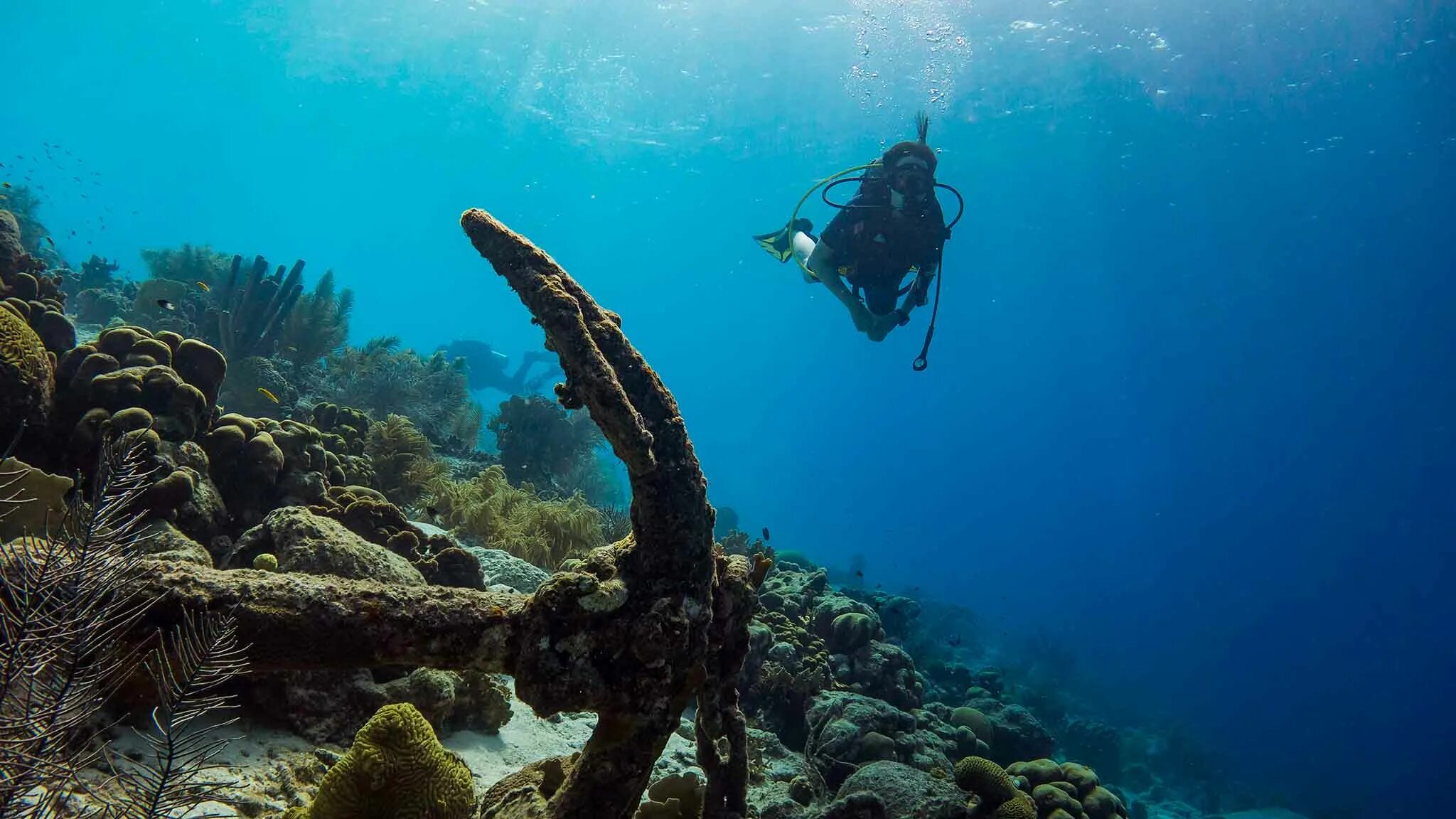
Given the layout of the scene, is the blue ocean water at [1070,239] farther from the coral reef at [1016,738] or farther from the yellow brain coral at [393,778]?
the yellow brain coral at [393,778]

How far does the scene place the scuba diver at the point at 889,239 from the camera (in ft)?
36.4

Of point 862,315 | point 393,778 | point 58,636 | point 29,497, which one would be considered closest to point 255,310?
point 29,497

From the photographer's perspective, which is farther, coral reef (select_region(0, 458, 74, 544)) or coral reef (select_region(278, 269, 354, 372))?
coral reef (select_region(278, 269, 354, 372))

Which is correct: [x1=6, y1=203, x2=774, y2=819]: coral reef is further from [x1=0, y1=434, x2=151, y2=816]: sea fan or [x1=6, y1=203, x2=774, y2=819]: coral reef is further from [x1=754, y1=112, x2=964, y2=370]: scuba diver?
[x1=754, y1=112, x2=964, y2=370]: scuba diver

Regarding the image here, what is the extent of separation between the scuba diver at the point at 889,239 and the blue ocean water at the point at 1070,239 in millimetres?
27109

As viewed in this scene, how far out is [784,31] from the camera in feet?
131

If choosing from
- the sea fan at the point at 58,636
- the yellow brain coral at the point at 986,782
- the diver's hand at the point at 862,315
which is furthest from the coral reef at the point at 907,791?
the diver's hand at the point at 862,315

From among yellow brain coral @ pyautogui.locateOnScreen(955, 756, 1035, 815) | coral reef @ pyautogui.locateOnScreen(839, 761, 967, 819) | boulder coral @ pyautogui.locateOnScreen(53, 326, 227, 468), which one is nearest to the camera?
boulder coral @ pyautogui.locateOnScreen(53, 326, 227, 468)

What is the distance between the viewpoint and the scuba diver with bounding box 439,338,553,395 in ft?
115

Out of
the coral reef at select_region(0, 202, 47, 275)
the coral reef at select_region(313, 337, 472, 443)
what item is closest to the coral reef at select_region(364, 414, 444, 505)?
the coral reef at select_region(313, 337, 472, 443)

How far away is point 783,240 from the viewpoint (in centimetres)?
1547

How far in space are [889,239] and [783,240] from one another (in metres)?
4.65

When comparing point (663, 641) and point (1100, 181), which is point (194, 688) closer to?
point (663, 641)

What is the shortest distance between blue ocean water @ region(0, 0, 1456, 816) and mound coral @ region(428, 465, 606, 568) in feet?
109
